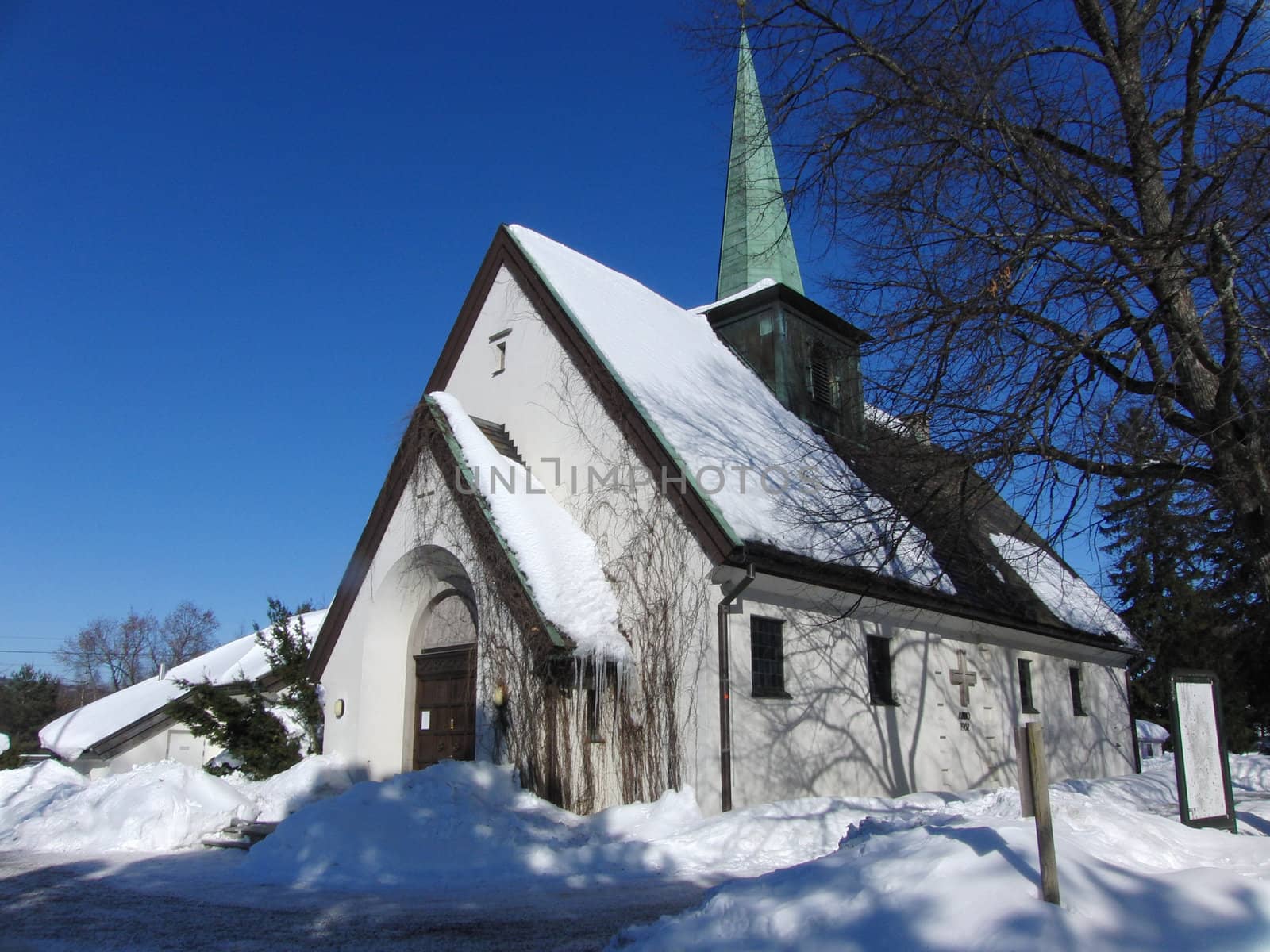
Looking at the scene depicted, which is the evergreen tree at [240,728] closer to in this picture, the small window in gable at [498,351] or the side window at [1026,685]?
the small window in gable at [498,351]

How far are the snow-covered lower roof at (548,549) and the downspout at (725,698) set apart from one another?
1.31 metres

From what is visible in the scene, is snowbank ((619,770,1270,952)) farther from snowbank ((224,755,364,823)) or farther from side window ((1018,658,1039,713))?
side window ((1018,658,1039,713))

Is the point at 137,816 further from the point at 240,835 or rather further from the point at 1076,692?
the point at 1076,692

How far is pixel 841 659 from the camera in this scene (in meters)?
13.2

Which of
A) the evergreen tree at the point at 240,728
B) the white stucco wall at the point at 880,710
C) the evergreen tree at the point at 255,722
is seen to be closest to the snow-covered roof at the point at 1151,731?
the white stucco wall at the point at 880,710

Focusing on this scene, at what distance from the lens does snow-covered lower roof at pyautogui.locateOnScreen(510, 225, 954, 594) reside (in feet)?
39.0

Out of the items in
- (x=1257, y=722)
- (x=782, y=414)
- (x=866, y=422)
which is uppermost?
(x=782, y=414)

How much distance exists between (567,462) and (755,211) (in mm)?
9859

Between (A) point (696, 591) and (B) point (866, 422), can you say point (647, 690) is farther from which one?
(B) point (866, 422)

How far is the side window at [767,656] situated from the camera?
39.1 feet

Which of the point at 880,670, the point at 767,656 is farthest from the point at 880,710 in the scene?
the point at 767,656

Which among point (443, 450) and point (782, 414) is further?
point (782, 414)

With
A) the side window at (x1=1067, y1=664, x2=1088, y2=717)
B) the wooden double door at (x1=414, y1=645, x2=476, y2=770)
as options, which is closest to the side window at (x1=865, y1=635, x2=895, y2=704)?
the wooden double door at (x1=414, y1=645, x2=476, y2=770)

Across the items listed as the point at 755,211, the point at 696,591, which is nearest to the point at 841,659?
the point at 696,591
